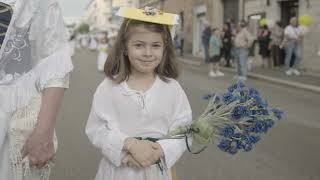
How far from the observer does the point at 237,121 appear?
2.59m

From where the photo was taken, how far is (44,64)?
2281 millimetres

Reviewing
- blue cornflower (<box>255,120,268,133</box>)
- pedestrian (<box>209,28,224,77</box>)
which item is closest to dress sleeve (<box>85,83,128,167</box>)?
blue cornflower (<box>255,120,268,133</box>)

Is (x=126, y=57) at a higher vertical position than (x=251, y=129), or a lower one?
higher

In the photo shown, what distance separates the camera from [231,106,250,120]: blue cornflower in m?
2.56

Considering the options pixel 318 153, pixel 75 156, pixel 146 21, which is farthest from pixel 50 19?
pixel 318 153

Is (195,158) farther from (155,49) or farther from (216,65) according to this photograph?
(216,65)

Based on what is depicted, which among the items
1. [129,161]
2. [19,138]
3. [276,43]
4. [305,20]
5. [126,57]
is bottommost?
[276,43]

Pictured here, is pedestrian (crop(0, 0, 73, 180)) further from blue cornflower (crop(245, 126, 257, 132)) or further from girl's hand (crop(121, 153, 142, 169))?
blue cornflower (crop(245, 126, 257, 132))

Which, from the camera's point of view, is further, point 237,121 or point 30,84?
point 237,121

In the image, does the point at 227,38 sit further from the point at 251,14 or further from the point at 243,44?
the point at 243,44

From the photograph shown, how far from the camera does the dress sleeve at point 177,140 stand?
268 centimetres

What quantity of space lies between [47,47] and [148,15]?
2.00 feet

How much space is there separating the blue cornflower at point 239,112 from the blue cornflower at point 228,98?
0.17 ft

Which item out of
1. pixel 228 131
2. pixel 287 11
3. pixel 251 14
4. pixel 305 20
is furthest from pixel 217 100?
pixel 251 14
